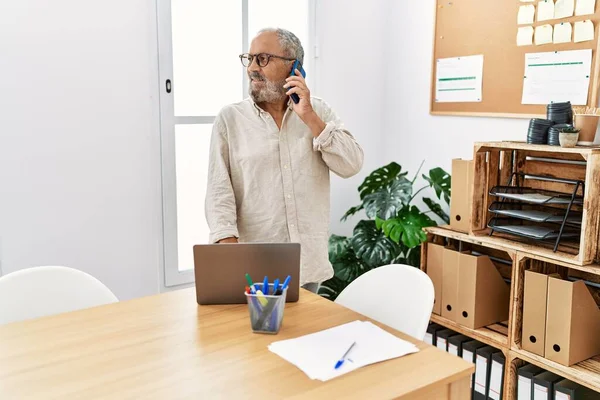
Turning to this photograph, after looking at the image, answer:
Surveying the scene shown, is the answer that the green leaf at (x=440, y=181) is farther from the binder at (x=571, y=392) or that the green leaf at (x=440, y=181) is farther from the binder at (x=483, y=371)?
the binder at (x=571, y=392)

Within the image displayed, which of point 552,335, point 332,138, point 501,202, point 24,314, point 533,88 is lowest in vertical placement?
point 552,335

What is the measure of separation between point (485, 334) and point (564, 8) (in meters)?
1.52

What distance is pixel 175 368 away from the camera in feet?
4.19

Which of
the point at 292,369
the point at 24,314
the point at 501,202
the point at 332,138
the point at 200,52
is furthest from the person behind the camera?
the point at 200,52

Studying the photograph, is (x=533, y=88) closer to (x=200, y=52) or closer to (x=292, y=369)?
(x=200, y=52)

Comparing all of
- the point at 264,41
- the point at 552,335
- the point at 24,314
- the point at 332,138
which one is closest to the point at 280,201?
the point at 332,138

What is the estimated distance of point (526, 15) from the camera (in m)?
2.78

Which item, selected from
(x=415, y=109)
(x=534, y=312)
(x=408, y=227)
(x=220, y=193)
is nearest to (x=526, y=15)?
(x=415, y=109)

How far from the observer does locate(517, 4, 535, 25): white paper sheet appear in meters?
2.75

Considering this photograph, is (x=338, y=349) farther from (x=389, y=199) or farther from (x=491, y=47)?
(x=491, y=47)

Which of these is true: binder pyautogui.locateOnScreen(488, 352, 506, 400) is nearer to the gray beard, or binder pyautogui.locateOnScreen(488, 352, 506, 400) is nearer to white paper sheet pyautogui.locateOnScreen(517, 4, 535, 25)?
the gray beard

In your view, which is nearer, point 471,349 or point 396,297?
point 396,297

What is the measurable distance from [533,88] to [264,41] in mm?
1413

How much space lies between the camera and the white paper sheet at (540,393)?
2.32 m
